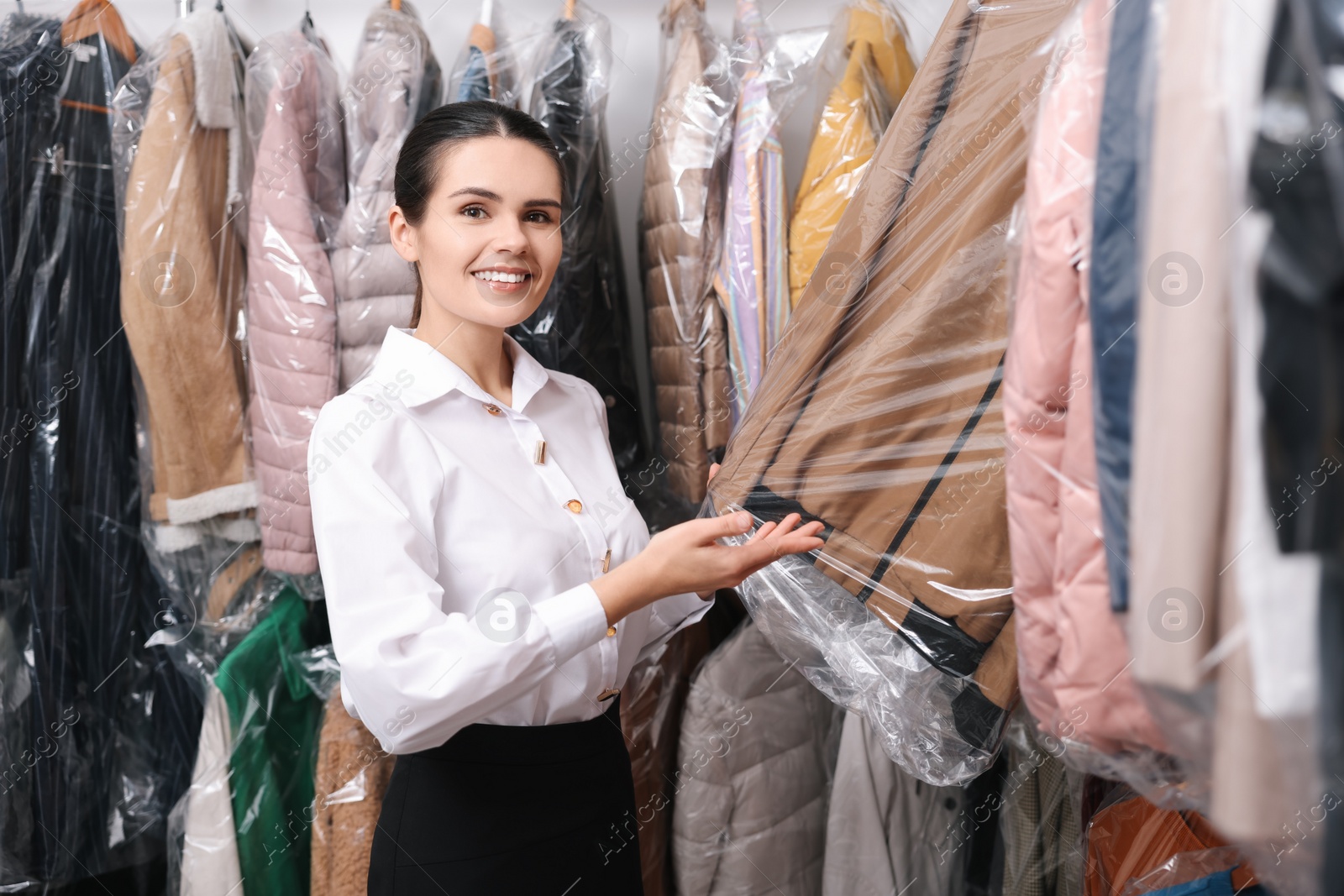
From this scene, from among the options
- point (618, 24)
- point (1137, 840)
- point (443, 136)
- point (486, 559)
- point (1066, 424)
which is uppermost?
point (618, 24)

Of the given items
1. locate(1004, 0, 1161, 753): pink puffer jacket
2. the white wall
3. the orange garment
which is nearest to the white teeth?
locate(1004, 0, 1161, 753): pink puffer jacket

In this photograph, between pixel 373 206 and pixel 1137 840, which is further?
pixel 373 206

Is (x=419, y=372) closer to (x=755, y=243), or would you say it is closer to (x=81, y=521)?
(x=755, y=243)

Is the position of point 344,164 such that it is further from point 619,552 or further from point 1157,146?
point 1157,146

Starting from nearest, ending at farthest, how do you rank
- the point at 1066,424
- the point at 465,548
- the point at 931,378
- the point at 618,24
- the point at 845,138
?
the point at 1066,424 → the point at 931,378 → the point at 465,548 → the point at 845,138 → the point at 618,24

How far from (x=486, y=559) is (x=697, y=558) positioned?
0.24m

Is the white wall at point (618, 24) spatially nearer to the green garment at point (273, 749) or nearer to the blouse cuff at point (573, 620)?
the green garment at point (273, 749)

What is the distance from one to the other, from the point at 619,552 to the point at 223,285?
78 cm

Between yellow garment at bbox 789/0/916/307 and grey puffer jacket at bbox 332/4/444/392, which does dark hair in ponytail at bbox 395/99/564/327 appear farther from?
yellow garment at bbox 789/0/916/307

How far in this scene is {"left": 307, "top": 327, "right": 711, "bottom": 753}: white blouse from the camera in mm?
810

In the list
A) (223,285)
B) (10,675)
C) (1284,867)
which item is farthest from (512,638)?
(10,675)

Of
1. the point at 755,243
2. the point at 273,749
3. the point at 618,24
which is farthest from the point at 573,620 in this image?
the point at 618,24

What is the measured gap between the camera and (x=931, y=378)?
31.5 inches

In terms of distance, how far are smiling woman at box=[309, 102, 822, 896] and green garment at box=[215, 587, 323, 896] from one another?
0.49m
